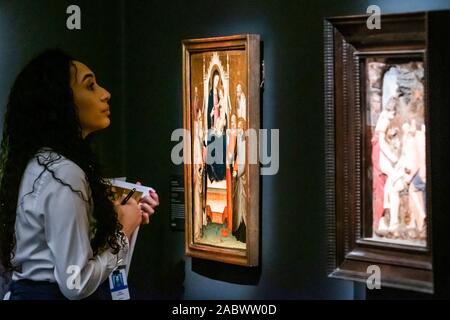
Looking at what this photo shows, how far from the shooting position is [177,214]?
2.89 meters

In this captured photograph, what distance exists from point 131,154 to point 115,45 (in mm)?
483

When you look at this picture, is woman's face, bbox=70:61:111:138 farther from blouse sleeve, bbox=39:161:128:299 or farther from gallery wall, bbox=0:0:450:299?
gallery wall, bbox=0:0:450:299

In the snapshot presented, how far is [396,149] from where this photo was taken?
2201mm

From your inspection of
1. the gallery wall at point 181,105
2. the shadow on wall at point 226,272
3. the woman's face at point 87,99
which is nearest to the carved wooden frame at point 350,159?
the gallery wall at point 181,105

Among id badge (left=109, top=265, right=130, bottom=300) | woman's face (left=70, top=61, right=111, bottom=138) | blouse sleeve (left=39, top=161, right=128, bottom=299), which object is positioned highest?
woman's face (left=70, top=61, right=111, bottom=138)

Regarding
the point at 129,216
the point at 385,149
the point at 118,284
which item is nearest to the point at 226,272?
the point at 118,284

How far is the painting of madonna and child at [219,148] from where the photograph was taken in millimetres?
2609

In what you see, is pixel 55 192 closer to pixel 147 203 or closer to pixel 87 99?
pixel 87 99

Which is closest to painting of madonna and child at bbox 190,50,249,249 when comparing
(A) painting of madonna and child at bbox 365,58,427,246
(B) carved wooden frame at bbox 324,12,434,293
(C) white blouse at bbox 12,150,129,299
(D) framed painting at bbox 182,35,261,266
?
(D) framed painting at bbox 182,35,261,266

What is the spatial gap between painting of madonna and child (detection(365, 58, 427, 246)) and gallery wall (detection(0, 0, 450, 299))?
231 mm

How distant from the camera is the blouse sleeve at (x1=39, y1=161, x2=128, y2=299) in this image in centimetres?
196
